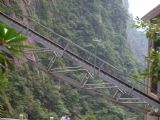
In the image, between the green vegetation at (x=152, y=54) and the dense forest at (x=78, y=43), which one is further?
the dense forest at (x=78, y=43)

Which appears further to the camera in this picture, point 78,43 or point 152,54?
point 78,43

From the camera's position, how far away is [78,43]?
39.5 meters

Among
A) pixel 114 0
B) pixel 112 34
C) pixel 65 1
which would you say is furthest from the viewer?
pixel 114 0

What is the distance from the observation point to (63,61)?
32.8m

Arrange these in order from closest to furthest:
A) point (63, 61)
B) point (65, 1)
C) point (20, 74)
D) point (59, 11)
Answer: point (20, 74)
point (63, 61)
point (59, 11)
point (65, 1)

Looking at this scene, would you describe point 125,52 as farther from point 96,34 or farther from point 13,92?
point 13,92

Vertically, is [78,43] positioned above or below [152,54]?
above

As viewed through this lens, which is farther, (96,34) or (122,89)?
(96,34)

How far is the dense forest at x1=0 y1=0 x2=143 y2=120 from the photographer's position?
73.0 feet

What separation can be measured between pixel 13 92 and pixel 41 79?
19.6 feet

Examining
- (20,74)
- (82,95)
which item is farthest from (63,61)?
(20,74)

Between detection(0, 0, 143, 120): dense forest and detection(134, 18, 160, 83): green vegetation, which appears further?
detection(0, 0, 143, 120): dense forest

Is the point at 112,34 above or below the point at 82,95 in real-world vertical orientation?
above

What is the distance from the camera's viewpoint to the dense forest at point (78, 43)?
22266 millimetres
